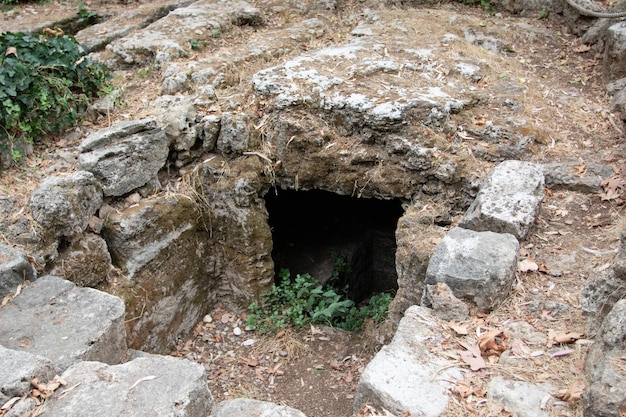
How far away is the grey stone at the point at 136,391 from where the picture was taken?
8.84 feet

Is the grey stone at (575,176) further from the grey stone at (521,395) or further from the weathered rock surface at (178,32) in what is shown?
the weathered rock surface at (178,32)

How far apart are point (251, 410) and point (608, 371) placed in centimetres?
175

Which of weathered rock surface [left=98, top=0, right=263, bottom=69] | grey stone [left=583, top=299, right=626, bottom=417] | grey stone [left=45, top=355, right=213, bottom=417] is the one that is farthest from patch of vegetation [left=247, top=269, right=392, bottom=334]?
weathered rock surface [left=98, top=0, right=263, bottom=69]

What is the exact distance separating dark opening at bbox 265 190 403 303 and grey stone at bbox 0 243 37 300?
10.3 ft

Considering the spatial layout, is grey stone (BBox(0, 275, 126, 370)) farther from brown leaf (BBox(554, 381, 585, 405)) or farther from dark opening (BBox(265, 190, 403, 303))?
dark opening (BBox(265, 190, 403, 303))

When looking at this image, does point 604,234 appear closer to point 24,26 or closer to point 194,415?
point 194,415

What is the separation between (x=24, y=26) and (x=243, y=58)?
3.35 metres

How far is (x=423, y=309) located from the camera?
341cm

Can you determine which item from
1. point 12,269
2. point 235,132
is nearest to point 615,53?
point 235,132

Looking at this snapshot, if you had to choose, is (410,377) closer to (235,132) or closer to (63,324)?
(63,324)

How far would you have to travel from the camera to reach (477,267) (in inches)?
134

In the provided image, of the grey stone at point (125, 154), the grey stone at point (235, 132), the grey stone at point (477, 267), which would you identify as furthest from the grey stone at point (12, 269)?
the grey stone at point (477, 267)

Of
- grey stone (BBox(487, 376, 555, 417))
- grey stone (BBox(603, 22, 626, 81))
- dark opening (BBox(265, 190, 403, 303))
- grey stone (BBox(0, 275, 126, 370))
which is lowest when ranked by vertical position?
dark opening (BBox(265, 190, 403, 303))

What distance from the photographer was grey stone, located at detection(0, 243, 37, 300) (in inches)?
142
